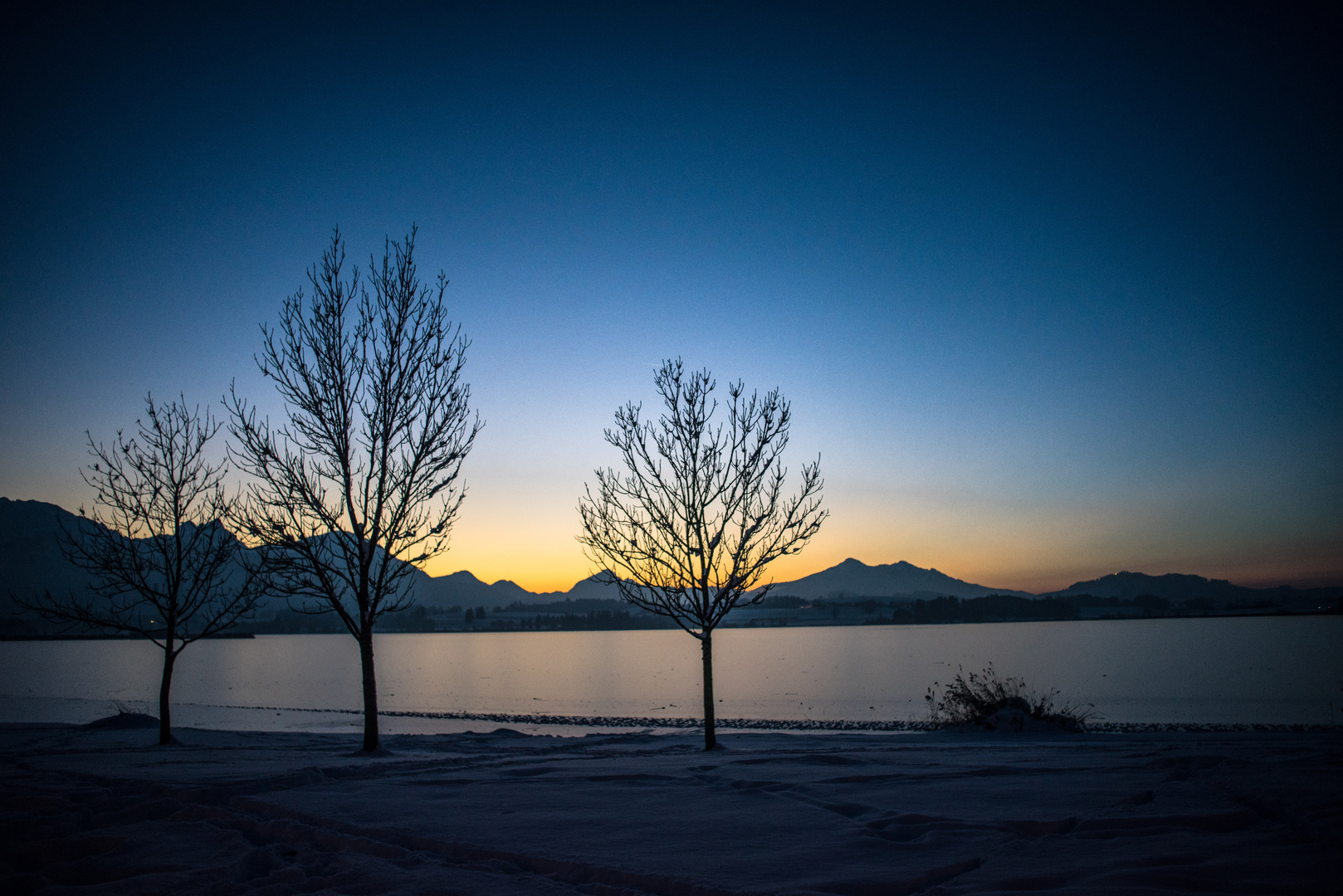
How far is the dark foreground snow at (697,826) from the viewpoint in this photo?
4828 millimetres

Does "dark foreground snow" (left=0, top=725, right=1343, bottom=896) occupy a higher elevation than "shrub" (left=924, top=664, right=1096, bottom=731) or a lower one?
higher

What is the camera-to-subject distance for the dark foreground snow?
4.83 m

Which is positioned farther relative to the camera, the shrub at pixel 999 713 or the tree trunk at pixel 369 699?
the shrub at pixel 999 713

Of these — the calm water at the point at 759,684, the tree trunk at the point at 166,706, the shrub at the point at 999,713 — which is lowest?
the calm water at the point at 759,684

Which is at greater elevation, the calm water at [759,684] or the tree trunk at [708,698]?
the tree trunk at [708,698]

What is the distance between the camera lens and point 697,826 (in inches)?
252

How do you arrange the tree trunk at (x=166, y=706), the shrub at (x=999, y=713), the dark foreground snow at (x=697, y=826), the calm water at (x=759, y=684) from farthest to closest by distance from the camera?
the calm water at (x=759, y=684) → the shrub at (x=999, y=713) → the tree trunk at (x=166, y=706) → the dark foreground snow at (x=697, y=826)

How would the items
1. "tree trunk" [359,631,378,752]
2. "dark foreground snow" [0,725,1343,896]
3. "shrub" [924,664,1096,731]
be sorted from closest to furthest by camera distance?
"dark foreground snow" [0,725,1343,896] < "tree trunk" [359,631,378,752] < "shrub" [924,664,1096,731]

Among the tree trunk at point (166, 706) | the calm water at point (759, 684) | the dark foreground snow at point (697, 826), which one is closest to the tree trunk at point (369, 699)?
the dark foreground snow at point (697, 826)

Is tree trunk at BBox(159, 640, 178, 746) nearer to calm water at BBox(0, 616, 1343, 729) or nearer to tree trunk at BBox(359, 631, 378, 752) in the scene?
tree trunk at BBox(359, 631, 378, 752)

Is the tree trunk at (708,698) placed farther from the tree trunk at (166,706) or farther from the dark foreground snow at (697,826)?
the tree trunk at (166,706)

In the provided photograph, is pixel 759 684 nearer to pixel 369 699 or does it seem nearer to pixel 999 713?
pixel 999 713

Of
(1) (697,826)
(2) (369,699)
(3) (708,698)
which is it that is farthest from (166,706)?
(1) (697,826)

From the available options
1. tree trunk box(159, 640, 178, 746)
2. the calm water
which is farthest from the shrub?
tree trunk box(159, 640, 178, 746)
